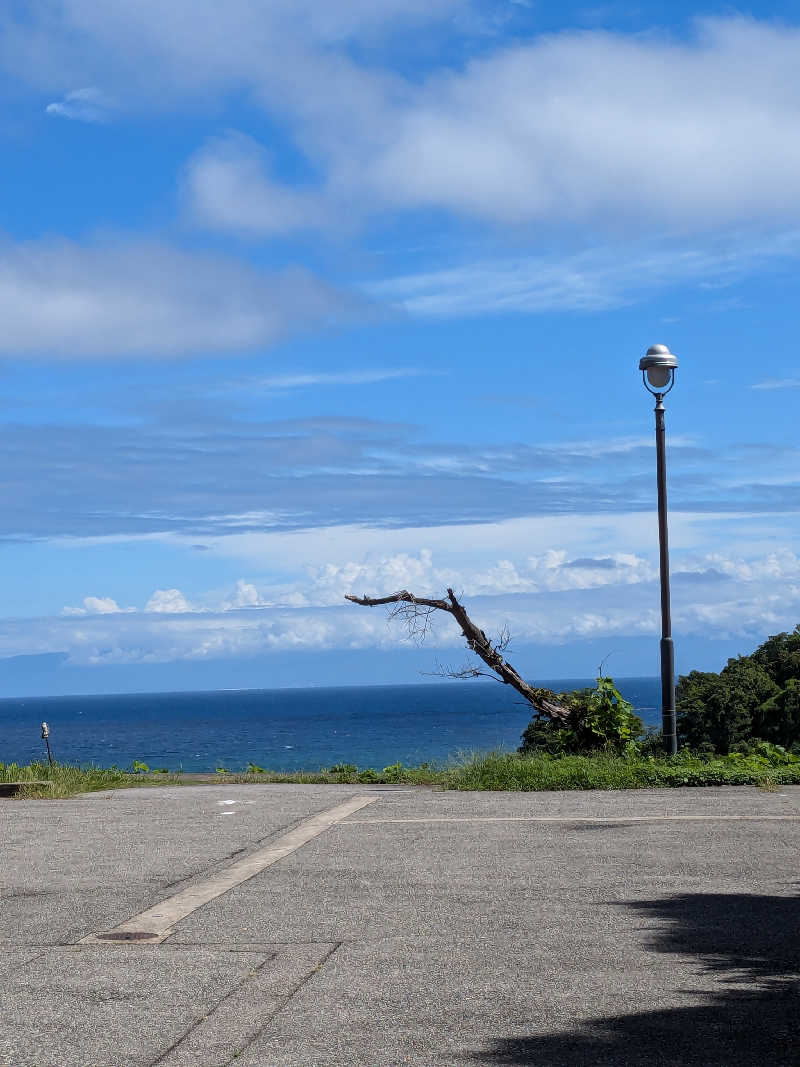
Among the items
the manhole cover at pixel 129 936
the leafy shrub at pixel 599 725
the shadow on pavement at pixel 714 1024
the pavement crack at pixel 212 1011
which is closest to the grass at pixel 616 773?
the leafy shrub at pixel 599 725

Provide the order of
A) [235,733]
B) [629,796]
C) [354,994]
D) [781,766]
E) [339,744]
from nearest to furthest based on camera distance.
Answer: [354,994] → [629,796] → [781,766] → [339,744] → [235,733]

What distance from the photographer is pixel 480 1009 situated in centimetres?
527

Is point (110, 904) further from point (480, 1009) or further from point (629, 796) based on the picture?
point (629, 796)

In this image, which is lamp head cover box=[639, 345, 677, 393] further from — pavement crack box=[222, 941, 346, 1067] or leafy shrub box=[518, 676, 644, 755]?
pavement crack box=[222, 941, 346, 1067]

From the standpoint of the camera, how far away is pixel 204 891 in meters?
8.12

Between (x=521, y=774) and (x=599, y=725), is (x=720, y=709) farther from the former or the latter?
(x=521, y=774)

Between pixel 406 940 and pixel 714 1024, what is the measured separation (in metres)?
2.01

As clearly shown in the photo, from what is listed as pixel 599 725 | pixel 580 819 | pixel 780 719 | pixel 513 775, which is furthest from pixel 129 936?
pixel 780 719

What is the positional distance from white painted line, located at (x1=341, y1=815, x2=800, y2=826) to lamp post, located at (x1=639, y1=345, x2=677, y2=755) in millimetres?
3917

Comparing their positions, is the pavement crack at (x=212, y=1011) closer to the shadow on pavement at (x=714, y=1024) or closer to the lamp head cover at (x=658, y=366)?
the shadow on pavement at (x=714, y=1024)

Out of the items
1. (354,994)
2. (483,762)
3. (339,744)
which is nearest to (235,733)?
(339,744)

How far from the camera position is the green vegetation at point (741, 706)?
79.3ft

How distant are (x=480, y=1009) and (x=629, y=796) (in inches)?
323

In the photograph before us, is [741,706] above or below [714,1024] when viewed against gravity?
above
